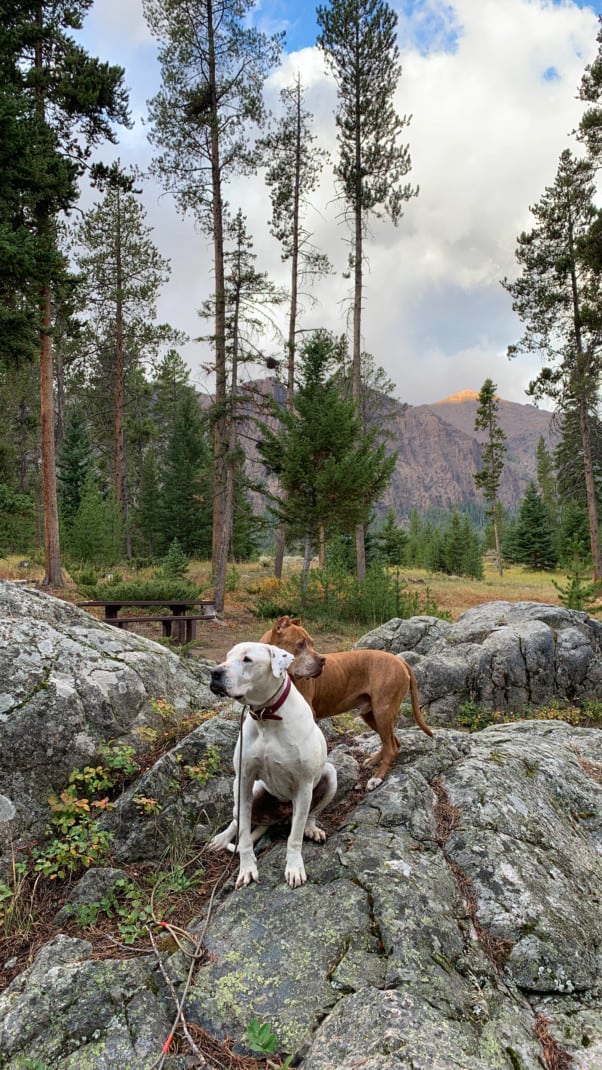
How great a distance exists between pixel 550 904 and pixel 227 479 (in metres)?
15.0

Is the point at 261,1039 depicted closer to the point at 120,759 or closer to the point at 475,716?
the point at 120,759

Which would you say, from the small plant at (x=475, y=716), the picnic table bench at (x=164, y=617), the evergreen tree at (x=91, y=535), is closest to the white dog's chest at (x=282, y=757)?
the small plant at (x=475, y=716)

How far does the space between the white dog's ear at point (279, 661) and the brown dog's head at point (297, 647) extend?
0.18 metres

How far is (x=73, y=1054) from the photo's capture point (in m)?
1.84

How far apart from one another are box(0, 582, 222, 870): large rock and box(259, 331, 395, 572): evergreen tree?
1121cm

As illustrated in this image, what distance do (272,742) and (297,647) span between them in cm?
51

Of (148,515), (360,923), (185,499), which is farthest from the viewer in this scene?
(148,515)

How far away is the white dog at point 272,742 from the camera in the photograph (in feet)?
8.04

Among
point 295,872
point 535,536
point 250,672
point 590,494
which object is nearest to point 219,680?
point 250,672

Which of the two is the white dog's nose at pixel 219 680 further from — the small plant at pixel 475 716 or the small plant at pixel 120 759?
the small plant at pixel 475 716

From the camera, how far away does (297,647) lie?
288 cm

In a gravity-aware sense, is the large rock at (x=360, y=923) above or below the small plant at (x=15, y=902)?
above

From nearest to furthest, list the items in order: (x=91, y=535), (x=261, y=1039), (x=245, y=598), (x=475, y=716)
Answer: (x=261, y=1039)
(x=475, y=716)
(x=245, y=598)
(x=91, y=535)

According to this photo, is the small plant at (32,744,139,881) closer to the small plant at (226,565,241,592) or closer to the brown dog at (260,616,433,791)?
the brown dog at (260,616,433,791)
